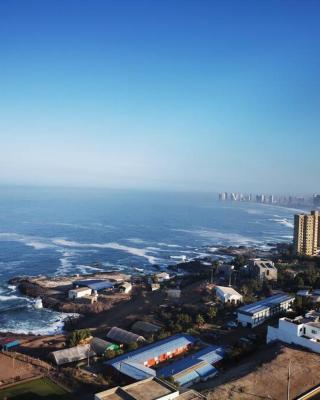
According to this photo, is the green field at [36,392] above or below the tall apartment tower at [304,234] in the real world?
below

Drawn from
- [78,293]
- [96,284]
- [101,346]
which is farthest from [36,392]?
[96,284]

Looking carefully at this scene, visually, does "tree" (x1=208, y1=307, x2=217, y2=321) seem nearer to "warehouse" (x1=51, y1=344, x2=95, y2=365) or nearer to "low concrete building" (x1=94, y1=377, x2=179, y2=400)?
"warehouse" (x1=51, y1=344, x2=95, y2=365)

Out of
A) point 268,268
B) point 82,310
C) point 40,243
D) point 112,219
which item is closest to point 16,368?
point 82,310

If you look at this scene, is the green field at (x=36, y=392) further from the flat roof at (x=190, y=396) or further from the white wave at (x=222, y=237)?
the white wave at (x=222, y=237)

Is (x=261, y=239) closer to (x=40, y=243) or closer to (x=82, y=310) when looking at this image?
(x=40, y=243)

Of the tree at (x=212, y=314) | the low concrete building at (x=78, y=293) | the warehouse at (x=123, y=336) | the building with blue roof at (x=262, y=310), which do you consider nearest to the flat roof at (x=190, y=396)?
the warehouse at (x=123, y=336)

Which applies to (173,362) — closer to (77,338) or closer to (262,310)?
(77,338)
